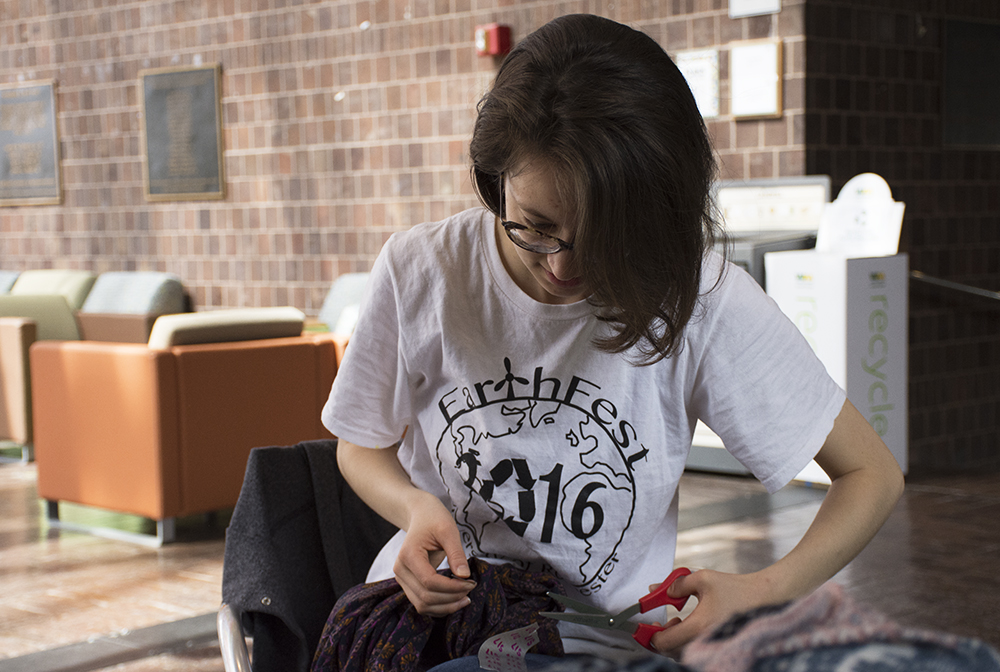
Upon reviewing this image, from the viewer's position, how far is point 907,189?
5586mm

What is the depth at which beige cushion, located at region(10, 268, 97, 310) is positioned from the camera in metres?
8.25

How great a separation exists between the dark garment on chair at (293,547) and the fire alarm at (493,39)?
5259 mm

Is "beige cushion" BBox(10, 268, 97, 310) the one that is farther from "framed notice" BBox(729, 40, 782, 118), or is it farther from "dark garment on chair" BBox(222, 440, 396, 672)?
"dark garment on chair" BBox(222, 440, 396, 672)

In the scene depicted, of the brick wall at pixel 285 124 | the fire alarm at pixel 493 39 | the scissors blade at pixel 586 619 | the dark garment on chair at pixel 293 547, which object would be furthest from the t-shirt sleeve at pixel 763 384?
the fire alarm at pixel 493 39

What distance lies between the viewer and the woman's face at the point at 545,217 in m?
0.94

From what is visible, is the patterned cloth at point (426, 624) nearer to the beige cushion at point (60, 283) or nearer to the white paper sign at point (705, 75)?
the white paper sign at point (705, 75)

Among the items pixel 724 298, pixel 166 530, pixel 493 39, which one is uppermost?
pixel 493 39

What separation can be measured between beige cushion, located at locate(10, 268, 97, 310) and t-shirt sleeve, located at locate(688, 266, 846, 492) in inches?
306

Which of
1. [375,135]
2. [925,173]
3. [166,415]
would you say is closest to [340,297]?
[375,135]

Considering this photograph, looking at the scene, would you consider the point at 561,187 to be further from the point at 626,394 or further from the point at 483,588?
the point at 483,588

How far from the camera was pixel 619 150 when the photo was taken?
89 cm

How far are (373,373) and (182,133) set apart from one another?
7.19 m

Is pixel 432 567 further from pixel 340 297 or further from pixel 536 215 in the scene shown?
pixel 340 297

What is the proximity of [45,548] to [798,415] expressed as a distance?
3.62 meters
